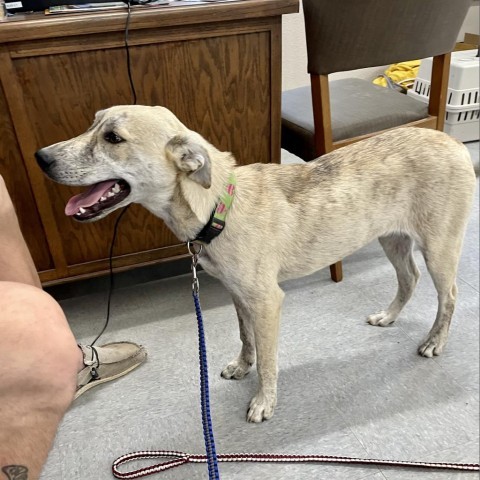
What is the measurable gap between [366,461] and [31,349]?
102 cm

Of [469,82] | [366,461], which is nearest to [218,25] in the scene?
[366,461]

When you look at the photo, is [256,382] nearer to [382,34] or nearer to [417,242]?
[417,242]

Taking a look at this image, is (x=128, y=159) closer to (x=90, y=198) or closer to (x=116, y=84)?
(x=90, y=198)

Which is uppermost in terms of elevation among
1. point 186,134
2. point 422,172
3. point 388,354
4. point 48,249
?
point 186,134

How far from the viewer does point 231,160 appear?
127 centimetres

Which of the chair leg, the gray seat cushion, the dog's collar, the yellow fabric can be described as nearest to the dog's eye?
the dog's collar

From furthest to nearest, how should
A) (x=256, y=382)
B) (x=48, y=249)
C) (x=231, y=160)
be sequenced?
(x=48, y=249) → (x=256, y=382) → (x=231, y=160)

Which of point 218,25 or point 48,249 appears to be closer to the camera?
point 218,25

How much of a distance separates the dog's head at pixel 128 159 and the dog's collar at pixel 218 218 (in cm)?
9

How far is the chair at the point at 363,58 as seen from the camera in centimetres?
152

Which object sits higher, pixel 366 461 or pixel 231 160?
pixel 231 160

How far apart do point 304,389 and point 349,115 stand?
1112 millimetres

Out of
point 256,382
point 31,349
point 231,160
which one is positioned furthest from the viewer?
point 256,382

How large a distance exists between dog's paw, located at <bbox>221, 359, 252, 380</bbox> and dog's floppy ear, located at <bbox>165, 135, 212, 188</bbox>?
738 mm
